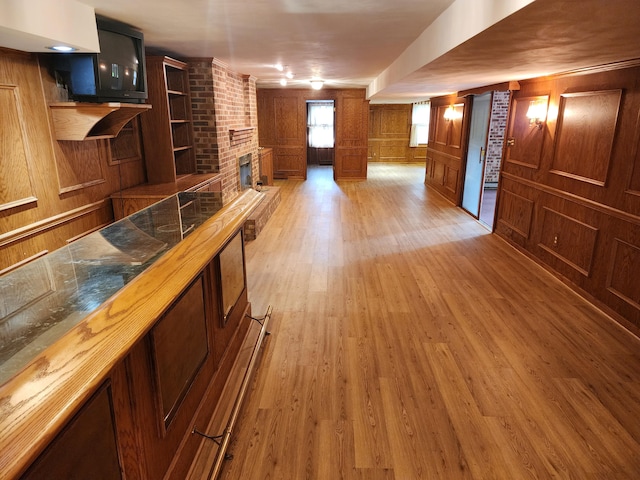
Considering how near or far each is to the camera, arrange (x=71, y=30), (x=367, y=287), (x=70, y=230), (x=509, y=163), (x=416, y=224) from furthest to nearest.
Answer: (x=416, y=224)
(x=509, y=163)
(x=367, y=287)
(x=70, y=230)
(x=71, y=30)

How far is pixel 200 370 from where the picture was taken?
188cm

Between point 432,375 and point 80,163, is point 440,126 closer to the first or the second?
point 432,375

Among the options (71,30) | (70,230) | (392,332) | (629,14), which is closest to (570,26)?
(629,14)

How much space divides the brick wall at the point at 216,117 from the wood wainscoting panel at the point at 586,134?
3.41 meters

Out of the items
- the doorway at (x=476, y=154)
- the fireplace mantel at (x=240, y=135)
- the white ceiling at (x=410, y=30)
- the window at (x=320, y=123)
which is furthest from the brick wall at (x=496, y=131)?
the window at (x=320, y=123)

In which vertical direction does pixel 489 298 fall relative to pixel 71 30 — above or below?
below

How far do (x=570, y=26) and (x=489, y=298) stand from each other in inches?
93.8

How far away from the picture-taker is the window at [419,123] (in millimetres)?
12812

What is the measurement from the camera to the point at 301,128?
9859 millimetres

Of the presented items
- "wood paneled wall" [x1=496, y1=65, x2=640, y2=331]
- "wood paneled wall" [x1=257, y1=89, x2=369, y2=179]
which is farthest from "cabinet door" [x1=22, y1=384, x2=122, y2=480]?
"wood paneled wall" [x1=257, y1=89, x2=369, y2=179]

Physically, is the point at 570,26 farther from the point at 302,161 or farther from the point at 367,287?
the point at 302,161

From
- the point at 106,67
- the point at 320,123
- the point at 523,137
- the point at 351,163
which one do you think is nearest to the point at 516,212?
the point at 523,137

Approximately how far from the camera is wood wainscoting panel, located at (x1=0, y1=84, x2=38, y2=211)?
2426mm

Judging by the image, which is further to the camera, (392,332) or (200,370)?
(392,332)
